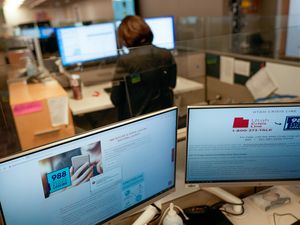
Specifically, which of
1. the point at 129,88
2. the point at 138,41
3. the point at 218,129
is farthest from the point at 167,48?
the point at 218,129

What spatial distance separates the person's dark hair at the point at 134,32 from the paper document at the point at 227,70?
0.83 metres

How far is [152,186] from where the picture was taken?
2.81 feet

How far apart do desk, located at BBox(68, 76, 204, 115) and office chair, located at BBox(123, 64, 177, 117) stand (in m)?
0.24

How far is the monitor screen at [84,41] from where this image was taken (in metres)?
2.43

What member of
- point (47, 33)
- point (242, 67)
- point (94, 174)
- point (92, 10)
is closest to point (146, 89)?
point (242, 67)

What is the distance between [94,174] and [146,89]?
1.18 meters

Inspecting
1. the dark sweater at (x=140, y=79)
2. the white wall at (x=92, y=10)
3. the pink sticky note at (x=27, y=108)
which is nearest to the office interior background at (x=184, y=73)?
the pink sticky note at (x=27, y=108)

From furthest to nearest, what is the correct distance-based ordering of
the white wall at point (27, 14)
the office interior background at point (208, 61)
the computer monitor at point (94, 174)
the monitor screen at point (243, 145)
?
the white wall at point (27, 14) < the office interior background at point (208, 61) < the monitor screen at point (243, 145) < the computer monitor at point (94, 174)

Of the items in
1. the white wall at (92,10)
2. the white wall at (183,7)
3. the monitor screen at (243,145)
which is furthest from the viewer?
the white wall at (92,10)

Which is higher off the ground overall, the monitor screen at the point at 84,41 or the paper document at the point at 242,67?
the monitor screen at the point at 84,41

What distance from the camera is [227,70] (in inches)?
96.7

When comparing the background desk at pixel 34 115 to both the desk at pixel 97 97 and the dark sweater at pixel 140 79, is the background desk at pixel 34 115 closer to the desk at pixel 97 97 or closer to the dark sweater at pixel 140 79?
the desk at pixel 97 97

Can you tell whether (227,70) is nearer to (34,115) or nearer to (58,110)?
(58,110)

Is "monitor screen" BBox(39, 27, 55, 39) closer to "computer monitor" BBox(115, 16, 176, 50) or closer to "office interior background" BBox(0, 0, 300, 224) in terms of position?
"office interior background" BBox(0, 0, 300, 224)
